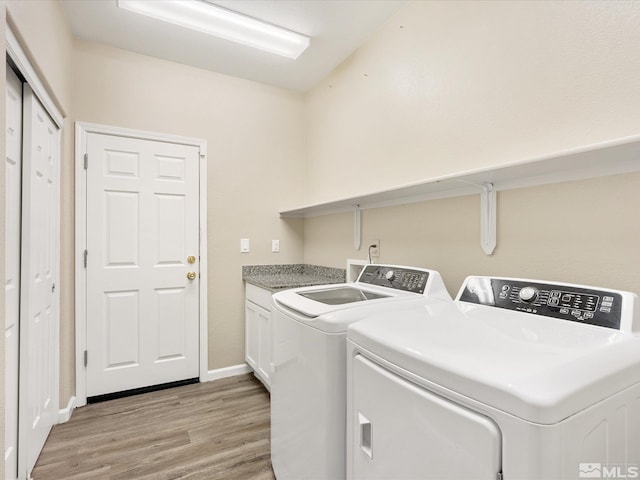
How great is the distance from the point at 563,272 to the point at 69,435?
2772mm

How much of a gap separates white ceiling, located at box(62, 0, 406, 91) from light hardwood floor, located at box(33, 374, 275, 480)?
2614 mm

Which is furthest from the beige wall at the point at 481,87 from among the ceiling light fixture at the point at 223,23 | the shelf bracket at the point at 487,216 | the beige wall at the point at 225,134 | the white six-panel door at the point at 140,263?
the white six-panel door at the point at 140,263

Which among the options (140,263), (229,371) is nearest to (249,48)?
(140,263)

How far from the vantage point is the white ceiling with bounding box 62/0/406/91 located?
2029 mm

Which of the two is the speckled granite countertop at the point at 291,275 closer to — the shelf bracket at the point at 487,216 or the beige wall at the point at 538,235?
the beige wall at the point at 538,235

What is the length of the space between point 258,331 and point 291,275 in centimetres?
62

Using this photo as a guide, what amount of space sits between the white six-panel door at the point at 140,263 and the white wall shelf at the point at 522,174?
1538 millimetres

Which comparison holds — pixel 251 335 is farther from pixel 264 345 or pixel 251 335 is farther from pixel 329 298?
pixel 329 298

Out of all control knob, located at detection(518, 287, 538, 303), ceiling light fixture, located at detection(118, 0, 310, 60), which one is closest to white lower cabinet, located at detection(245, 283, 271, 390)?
control knob, located at detection(518, 287, 538, 303)

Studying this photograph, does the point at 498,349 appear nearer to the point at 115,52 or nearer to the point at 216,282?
the point at 216,282

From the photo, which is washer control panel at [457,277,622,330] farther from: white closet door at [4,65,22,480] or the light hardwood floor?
white closet door at [4,65,22,480]

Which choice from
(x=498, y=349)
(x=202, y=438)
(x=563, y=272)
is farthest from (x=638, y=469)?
(x=202, y=438)

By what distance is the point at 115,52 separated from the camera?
2439 mm

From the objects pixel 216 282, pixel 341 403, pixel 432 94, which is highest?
pixel 432 94
